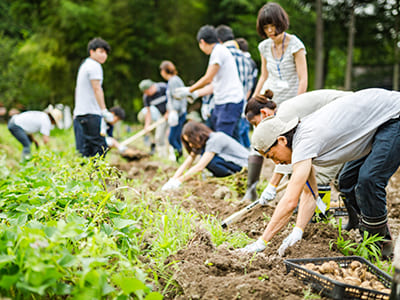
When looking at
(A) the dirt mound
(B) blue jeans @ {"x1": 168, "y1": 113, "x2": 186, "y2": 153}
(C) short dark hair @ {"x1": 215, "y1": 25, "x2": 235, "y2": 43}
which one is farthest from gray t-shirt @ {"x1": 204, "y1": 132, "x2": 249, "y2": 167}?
(B) blue jeans @ {"x1": 168, "y1": 113, "x2": 186, "y2": 153}

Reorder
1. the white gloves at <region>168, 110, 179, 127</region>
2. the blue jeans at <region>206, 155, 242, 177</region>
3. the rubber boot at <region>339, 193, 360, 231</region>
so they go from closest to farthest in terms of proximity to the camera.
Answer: the rubber boot at <region>339, 193, 360, 231</region> → the blue jeans at <region>206, 155, 242, 177</region> → the white gloves at <region>168, 110, 179, 127</region>

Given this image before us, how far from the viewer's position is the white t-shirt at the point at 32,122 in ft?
18.0

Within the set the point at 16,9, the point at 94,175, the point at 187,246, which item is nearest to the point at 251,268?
the point at 187,246

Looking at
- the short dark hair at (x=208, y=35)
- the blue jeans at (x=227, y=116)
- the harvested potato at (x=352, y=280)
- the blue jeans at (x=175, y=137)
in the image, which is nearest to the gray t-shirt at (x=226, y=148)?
the blue jeans at (x=227, y=116)

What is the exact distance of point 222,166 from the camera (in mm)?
4316

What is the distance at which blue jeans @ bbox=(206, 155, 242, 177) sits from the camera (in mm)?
4293

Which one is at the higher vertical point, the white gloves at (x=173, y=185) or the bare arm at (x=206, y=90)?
the bare arm at (x=206, y=90)

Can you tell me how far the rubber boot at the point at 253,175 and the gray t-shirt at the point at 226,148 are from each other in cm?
60

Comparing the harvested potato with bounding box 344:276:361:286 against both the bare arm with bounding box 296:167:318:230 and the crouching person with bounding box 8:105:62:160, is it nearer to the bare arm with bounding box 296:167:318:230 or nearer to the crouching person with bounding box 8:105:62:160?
the bare arm with bounding box 296:167:318:230

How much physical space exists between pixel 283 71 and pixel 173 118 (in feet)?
8.87

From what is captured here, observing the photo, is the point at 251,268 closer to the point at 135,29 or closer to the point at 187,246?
the point at 187,246

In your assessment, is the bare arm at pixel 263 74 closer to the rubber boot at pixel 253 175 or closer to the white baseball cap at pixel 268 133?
the rubber boot at pixel 253 175

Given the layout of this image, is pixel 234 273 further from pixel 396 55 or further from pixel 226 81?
pixel 396 55

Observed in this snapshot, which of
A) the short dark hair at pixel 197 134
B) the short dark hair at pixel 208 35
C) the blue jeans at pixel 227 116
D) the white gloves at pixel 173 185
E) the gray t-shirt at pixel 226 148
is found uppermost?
the short dark hair at pixel 208 35
